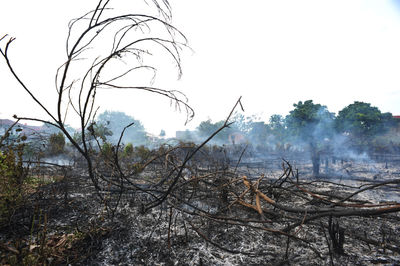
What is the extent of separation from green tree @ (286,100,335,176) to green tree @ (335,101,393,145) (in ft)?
3.80

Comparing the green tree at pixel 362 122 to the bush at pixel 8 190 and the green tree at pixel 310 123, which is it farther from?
the bush at pixel 8 190

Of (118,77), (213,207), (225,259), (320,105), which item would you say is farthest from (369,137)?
(118,77)

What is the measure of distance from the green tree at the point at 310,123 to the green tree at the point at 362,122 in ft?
3.80

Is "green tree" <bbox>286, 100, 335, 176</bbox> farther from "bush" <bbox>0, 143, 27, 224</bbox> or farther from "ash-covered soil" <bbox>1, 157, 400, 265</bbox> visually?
"bush" <bbox>0, 143, 27, 224</bbox>

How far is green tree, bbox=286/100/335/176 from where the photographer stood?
518 inches

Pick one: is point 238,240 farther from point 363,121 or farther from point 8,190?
point 363,121

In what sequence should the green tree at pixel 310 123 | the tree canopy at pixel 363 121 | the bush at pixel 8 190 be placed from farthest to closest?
1. the tree canopy at pixel 363 121
2. the green tree at pixel 310 123
3. the bush at pixel 8 190

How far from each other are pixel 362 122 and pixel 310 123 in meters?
4.28

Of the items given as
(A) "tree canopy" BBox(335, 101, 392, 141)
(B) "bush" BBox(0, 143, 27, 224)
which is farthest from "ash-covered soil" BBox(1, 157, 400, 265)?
(A) "tree canopy" BBox(335, 101, 392, 141)

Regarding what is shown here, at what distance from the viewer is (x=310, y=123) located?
1330 centimetres

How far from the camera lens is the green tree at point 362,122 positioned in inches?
543

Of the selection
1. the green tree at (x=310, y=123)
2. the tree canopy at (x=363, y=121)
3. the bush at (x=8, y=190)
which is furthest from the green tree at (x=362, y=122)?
the bush at (x=8, y=190)

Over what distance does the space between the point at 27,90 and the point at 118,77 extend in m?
0.55

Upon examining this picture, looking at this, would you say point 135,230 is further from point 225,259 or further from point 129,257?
point 225,259
